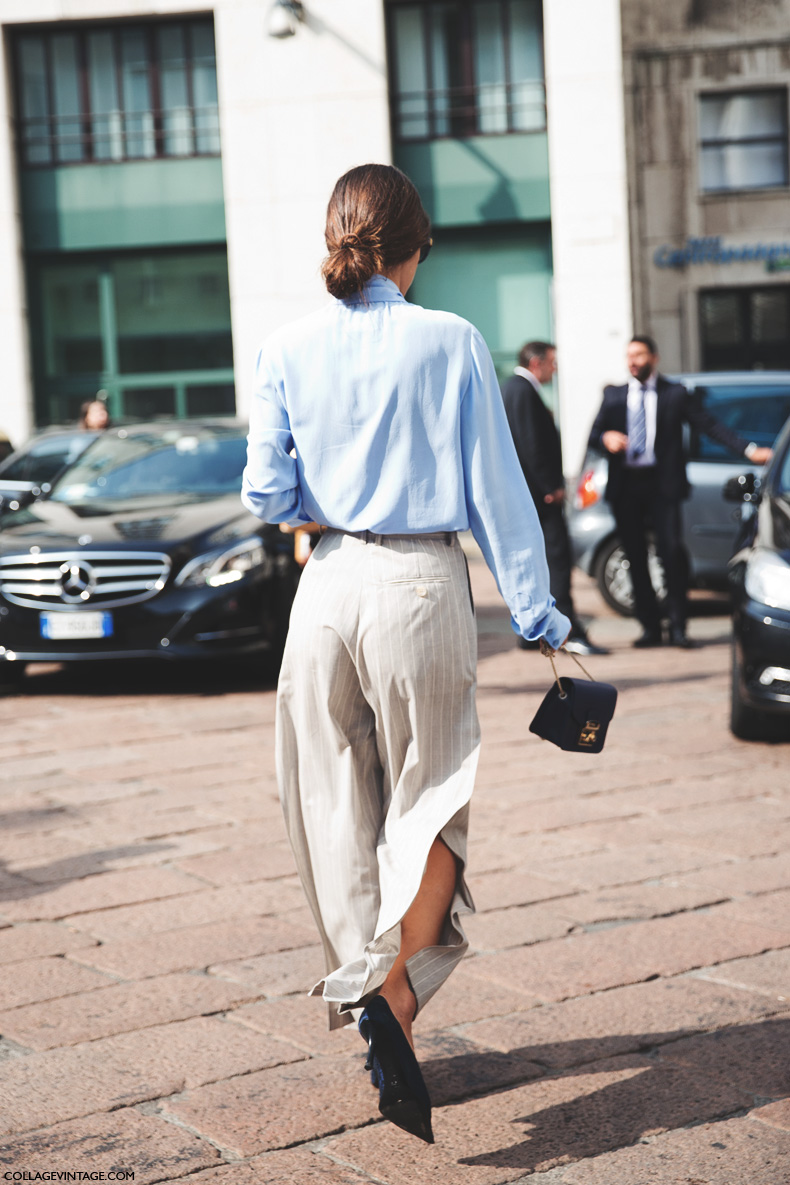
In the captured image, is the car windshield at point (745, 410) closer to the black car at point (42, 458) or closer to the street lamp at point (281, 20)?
the black car at point (42, 458)

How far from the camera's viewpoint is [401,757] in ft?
9.28

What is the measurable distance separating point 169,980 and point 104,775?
2595 mm

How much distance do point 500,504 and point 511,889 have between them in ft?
6.52

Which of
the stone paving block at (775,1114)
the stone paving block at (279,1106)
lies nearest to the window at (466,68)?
the stone paving block at (279,1106)

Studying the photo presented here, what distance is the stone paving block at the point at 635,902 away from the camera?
416 centimetres

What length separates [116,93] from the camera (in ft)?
77.0

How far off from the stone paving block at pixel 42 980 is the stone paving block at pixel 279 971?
1.06 ft

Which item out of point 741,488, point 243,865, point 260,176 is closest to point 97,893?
point 243,865

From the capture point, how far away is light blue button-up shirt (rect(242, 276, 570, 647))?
274 centimetres

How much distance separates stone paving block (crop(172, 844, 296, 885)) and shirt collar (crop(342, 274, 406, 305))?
2.34 meters

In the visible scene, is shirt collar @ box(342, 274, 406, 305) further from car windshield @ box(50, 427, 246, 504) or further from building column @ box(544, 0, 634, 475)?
building column @ box(544, 0, 634, 475)

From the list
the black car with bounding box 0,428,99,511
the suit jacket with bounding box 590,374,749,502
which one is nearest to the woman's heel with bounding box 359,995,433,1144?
the suit jacket with bounding box 590,374,749,502

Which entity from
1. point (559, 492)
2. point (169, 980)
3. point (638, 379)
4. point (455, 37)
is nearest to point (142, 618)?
point (559, 492)

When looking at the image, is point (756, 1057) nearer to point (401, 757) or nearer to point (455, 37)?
point (401, 757)
